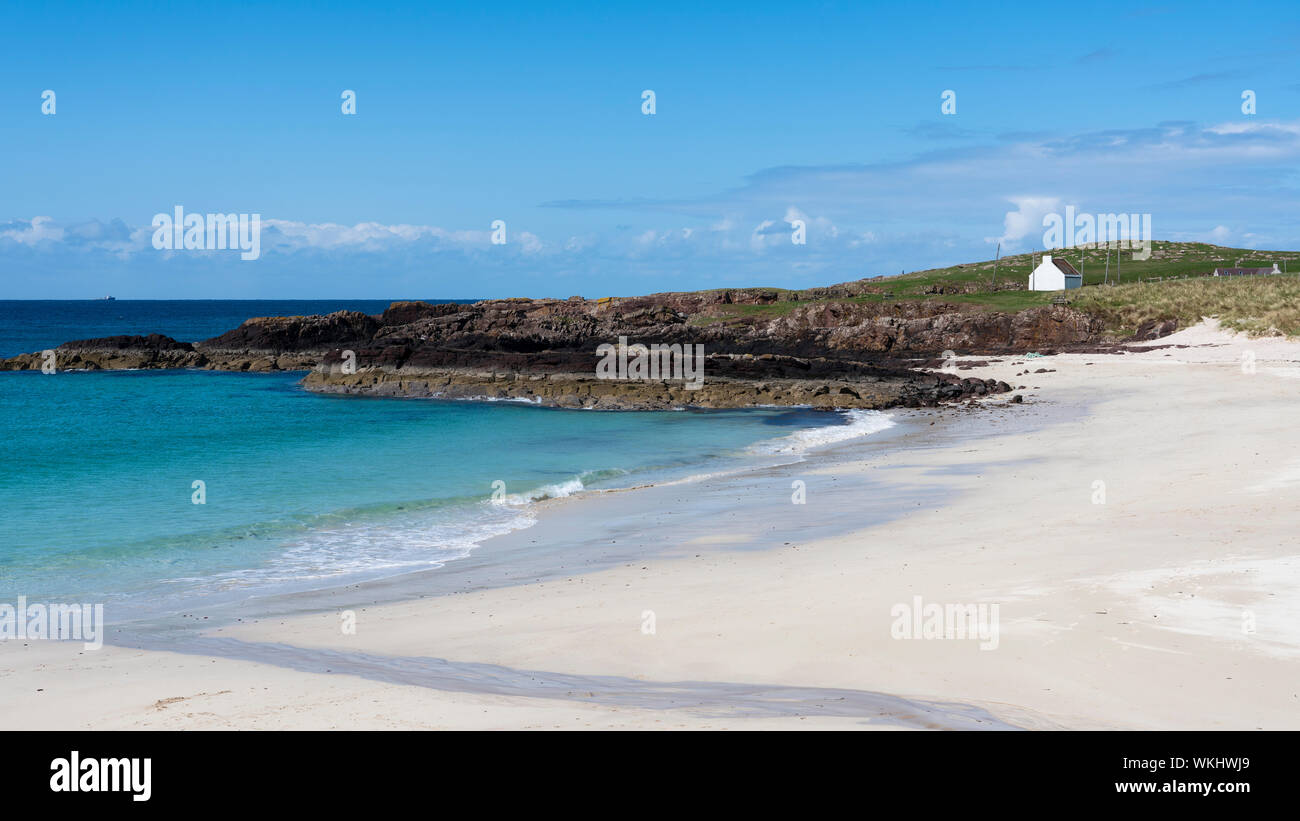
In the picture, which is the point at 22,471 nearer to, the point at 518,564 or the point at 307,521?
the point at 307,521

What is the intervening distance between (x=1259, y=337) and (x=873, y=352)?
16.5 metres

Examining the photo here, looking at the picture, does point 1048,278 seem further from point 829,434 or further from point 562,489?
point 562,489

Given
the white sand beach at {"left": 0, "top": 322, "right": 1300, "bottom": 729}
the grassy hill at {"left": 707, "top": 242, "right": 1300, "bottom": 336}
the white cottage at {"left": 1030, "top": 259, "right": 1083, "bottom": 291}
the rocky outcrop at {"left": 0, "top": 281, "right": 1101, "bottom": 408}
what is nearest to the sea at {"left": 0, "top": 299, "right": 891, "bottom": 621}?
the rocky outcrop at {"left": 0, "top": 281, "right": 1101, "bottom": 408}

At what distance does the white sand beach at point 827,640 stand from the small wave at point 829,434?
8.25 metres

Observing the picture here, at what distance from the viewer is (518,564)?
1277 cm

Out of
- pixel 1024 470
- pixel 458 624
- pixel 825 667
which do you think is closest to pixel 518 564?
pixel 458 624

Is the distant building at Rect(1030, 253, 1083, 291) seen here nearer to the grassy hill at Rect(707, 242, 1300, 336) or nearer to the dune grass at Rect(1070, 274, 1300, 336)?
the grassy hill at Rect(707, 242, 1300, 336)

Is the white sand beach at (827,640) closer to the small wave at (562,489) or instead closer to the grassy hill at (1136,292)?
the small wave at (562,489)

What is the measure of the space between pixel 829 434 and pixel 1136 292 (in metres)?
37.5

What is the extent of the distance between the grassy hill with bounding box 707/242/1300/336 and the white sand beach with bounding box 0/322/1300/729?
3367cm

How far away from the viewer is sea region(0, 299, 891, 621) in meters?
13.0

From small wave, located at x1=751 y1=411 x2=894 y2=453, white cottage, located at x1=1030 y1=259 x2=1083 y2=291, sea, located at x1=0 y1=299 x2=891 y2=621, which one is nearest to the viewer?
sea, located at x1=0 y1=299 x2=891 y2=621

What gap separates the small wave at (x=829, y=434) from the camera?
2441 centimetres

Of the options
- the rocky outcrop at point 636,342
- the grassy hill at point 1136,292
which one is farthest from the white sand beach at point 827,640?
the grassy hill at point 1136,292
